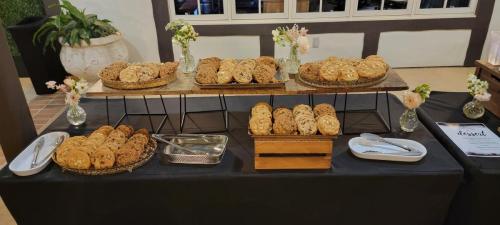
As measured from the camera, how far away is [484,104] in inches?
74.9

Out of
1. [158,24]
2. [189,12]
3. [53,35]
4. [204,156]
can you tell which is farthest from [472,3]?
[53,35]

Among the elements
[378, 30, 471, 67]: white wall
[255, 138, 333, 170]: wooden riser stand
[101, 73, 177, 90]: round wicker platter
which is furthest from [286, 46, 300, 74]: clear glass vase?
[378, 30, 471, 67]: white wall

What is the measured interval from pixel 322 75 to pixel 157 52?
117 inches

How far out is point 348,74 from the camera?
154 centimetres

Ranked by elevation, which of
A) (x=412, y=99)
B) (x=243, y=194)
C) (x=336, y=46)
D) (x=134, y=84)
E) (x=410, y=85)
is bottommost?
(x=410, y=85)

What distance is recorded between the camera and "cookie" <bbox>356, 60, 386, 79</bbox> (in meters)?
1.55

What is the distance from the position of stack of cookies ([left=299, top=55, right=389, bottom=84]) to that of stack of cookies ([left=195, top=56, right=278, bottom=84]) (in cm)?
17

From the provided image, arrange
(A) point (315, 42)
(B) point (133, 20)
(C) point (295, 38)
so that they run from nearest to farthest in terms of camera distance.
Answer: (C) point (295, 38) < (B) point (133, 20) < (A) point (315, 42)

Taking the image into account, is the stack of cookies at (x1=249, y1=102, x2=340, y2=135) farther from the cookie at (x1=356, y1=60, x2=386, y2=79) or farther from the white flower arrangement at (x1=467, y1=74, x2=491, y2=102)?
the white flower arrangement at (x1=467, y1=74, x2=491, y2=102)

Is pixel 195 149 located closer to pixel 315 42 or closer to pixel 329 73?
pixel 329 73

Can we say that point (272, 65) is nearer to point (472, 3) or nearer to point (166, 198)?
point (166, 198)

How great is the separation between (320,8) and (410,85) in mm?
1321

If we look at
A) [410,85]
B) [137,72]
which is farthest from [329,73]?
[410,85]

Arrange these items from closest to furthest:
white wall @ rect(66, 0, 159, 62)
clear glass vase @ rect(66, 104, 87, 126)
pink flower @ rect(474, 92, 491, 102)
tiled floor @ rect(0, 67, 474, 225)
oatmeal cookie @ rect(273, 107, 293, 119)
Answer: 1. oatmeal cookie @ rect(273, 107, 293, 119)
2. pink flower @ rect(474, 92, 491, 102)
3. clear glass vase @ rect(66, 104, 87, 126)
4. tiled floor @ rect(0, 67, 474, 225)
5. white wall @ rect(66, 0, 159, 62)
